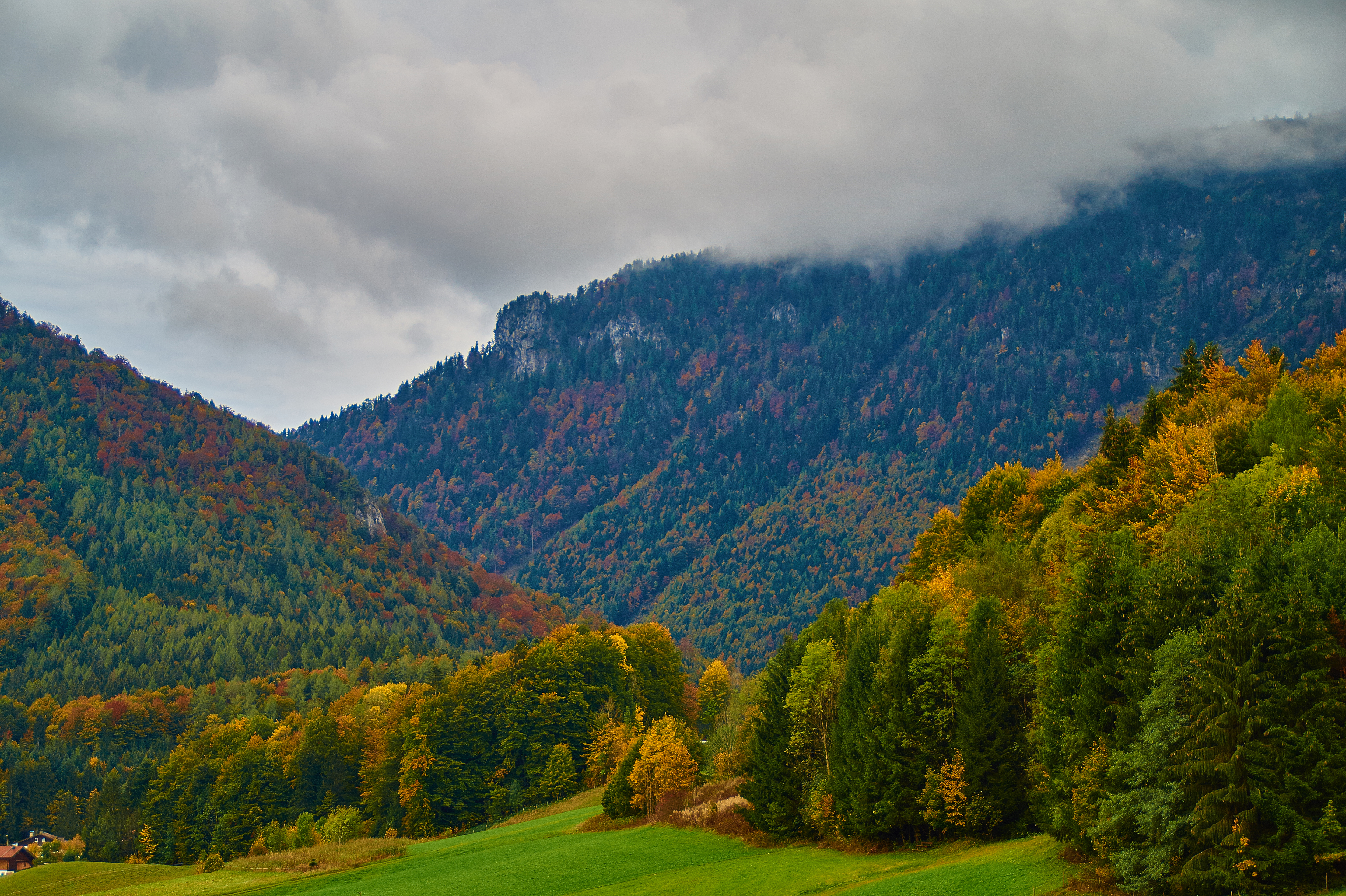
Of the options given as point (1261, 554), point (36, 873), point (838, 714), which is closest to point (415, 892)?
point (838, 714)

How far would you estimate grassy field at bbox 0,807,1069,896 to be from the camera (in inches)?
1741

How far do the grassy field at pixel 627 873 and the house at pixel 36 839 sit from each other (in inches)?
2697

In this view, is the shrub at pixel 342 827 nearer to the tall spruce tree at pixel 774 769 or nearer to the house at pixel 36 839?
the tall spruce tree at pixel 774 769

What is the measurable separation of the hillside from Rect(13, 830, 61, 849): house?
128 metres

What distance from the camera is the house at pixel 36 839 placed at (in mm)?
147750

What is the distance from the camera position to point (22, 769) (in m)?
166

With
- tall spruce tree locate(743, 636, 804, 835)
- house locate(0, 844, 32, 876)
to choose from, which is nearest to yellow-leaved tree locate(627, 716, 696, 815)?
tall spruce tree locate(743, 636, 804, 835)

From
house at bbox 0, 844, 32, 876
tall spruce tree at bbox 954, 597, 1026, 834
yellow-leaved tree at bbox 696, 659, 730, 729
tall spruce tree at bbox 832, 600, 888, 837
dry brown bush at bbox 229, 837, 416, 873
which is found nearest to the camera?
tall spruce tree at bbox 954, 597, 1026, 834

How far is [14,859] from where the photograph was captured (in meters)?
133

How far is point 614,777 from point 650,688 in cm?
5410

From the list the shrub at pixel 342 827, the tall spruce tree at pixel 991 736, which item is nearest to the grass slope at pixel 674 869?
the tall spruce tree at pixel 991 736

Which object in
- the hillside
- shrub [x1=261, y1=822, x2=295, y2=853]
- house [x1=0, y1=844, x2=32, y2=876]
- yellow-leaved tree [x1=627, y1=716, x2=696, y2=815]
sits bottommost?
house [x1=0, y1=844, x2=32, y2=876]

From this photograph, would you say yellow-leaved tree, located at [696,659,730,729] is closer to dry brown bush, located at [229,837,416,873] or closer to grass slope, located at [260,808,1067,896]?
grass slope, located at [260,808,1067,896]

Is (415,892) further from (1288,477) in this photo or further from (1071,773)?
(1288,477)
